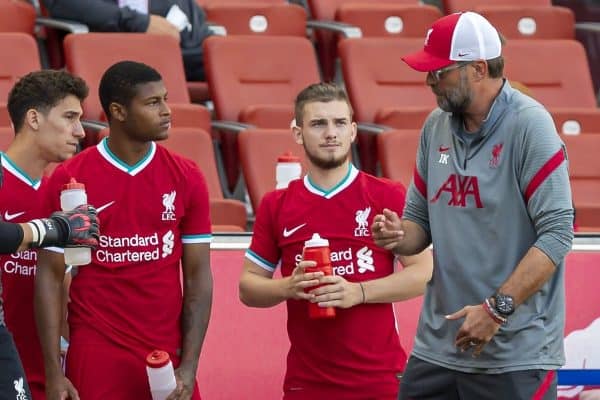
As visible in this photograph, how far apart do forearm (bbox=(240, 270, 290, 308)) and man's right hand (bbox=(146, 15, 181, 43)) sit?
3.55 metres

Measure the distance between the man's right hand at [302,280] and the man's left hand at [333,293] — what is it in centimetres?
2

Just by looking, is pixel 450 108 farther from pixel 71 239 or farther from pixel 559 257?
pixel 71 239

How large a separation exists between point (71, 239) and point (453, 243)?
3.84 feet

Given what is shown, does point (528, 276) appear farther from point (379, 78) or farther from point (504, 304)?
point (379, 78)

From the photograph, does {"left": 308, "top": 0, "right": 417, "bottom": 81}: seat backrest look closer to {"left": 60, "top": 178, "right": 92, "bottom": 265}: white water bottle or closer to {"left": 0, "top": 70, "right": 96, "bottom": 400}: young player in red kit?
{"left": 0, "top": 70, "right": 96, "bottom": 400}: young player in red kit

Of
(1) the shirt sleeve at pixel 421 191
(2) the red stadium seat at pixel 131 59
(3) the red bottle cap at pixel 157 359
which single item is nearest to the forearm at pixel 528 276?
(1) the shirt sleeve at pixel 421 191

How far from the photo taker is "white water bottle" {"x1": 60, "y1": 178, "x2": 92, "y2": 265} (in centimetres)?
477

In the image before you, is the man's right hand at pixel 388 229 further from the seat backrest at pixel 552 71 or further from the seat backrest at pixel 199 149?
the seat backrest at pixel 552 71

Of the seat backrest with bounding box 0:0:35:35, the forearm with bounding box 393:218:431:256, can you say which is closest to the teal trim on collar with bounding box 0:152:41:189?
the forearm with bounding box 393:218:431:256

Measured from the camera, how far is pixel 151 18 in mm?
8586

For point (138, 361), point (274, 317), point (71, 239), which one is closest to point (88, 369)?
point (138, 361)

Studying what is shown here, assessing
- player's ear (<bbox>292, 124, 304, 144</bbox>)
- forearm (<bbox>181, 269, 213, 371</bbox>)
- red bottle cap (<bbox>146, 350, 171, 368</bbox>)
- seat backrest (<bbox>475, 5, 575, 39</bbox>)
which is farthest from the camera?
seat backrest (<bbox>475, 5, 575, 39</bbox>)

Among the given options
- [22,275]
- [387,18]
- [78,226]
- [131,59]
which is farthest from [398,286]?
[387,18]

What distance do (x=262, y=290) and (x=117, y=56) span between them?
324 cm
